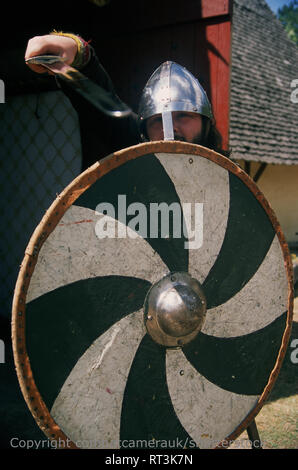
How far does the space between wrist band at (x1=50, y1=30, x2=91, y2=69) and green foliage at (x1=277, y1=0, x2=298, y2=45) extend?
16945mm

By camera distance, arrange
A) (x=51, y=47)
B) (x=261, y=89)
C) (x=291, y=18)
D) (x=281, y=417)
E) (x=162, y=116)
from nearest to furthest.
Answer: (x=51, y=47), (x=162, y=116), (x=281, y=417), (x=261, y=89), (x=291, y=18)

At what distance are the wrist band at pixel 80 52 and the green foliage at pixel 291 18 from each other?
16.9m

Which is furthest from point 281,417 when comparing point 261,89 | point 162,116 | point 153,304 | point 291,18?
point 291,18

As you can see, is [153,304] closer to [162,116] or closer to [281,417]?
[162,116]

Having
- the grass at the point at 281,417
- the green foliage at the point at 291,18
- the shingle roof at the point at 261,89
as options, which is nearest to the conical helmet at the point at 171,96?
the grass at the point at 281,417

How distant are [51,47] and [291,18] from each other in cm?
1789

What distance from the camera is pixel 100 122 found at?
1385mm

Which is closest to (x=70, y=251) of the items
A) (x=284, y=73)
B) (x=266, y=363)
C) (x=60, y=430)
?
(x=60, y=430)

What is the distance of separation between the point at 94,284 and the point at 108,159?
1.08ft

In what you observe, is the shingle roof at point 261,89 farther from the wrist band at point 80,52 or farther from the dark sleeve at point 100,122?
the wrist band at point 80,52

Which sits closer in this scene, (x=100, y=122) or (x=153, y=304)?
(x=153, y=304)

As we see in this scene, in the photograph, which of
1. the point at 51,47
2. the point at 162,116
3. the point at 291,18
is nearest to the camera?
the point at 51,47
